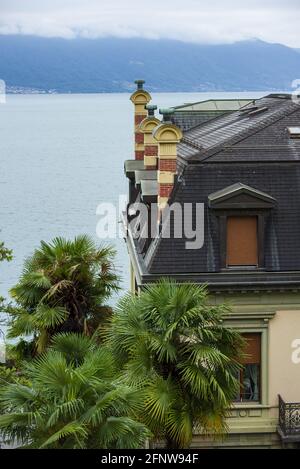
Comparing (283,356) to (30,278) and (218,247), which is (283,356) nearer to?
(218,247)

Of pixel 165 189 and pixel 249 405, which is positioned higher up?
pixel 165 189

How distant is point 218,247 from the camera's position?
21234 mm

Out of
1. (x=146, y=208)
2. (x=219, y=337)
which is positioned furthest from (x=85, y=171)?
(x=219, y=337)

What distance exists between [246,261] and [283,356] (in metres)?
2.38

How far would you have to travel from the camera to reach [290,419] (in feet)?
69.7

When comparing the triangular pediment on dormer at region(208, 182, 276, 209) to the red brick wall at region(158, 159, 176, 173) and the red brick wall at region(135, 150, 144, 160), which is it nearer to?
the red brick wall at region(158, 159, 176, 173)

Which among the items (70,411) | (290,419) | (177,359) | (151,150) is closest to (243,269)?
(290,419)

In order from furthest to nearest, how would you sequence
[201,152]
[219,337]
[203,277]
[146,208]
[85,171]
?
[85,171], [146,208], [201,152], [203,277], [219,337]

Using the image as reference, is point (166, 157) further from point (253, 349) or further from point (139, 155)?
point (139, 155)

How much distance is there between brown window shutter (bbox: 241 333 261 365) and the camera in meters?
21.4

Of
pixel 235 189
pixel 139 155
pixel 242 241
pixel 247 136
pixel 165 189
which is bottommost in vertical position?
pixel 242 241

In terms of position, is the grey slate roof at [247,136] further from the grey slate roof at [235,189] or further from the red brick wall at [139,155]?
the red brick wall at [139,155]

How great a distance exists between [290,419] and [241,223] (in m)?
4.64

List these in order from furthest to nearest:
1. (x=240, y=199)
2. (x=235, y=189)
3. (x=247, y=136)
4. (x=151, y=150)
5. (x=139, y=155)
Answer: (x=139, y=155)
(x=151, y=150)
(x=247, y=136)
(x=240, y=199)
(x=235, y=189)
